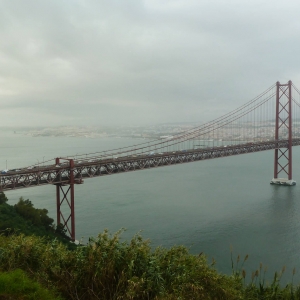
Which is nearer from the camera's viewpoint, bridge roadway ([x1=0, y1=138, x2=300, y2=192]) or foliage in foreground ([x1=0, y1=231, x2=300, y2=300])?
foliage in foreground ([x1=0, y1=231, x2=300, y2=300])

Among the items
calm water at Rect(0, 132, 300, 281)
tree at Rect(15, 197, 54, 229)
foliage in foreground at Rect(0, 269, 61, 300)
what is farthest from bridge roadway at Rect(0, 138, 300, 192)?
foliage in foreground at Rect(0, 269, 61, 300)

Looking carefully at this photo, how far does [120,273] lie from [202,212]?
866 cm

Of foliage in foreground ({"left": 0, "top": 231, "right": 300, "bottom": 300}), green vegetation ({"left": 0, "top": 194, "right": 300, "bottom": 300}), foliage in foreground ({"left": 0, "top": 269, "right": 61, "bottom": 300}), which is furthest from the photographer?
foliage in foreground ({"left": 0, "top": 231, "right": 300, "bottom": 300})

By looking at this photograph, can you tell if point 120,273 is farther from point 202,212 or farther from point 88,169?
point 202,212

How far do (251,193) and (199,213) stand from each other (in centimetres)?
454

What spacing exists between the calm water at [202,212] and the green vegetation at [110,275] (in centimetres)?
376

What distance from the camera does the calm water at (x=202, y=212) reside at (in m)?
8.38

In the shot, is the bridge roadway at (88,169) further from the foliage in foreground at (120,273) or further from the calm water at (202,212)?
the foliage in foreground at (120,273)

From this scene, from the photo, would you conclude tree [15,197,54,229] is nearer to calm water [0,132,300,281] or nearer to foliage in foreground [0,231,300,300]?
calm water [0,132,300,281]

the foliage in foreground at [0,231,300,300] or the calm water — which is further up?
the foliage in foreground at [0,231,300,300]

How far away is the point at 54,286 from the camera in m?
3.14

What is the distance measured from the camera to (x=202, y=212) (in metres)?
11.6

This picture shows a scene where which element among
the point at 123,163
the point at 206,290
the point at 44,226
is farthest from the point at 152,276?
the point at 123,163

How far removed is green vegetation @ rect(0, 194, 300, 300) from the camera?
3002 millimetres
